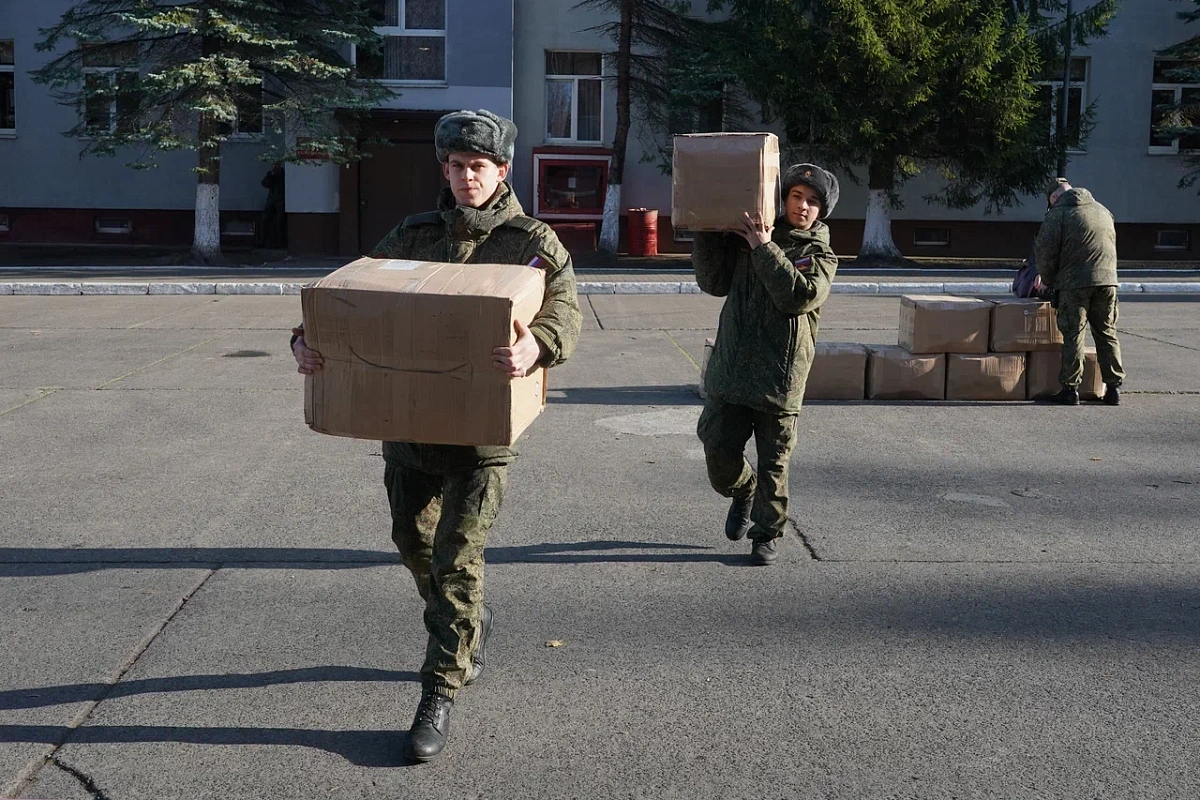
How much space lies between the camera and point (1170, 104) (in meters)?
26.6

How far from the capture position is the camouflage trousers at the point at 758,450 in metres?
5.57

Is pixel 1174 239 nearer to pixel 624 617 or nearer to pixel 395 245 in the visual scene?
pixel 624 617

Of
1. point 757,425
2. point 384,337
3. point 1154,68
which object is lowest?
point 757,425

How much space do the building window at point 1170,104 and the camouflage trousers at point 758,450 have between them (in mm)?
24452

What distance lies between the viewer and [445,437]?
371 centimetres

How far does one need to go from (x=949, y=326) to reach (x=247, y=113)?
17.0 meters

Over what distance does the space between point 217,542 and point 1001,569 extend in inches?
142

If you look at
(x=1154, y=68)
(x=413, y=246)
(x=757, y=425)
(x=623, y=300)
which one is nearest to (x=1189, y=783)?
(x=757, y=425)

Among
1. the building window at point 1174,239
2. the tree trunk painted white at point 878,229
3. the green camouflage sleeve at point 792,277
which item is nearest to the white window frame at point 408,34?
the tree trunk painted white at point 878,229

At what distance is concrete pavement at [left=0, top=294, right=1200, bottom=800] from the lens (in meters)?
3.75

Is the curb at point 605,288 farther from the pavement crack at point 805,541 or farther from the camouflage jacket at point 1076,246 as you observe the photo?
the pavement crack at point 805,541

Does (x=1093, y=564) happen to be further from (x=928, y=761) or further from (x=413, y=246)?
(x=413, y=246)

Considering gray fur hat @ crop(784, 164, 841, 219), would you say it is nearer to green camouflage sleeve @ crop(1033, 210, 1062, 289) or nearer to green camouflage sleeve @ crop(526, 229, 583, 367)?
green camouflage sleeve @ crop(526, 229, 583, 367)

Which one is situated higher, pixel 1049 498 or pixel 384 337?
pixel 384 337
